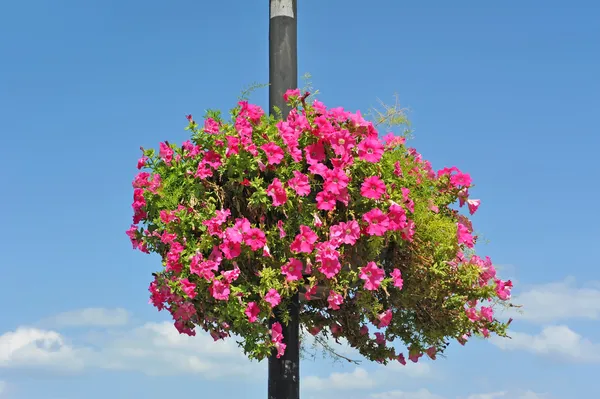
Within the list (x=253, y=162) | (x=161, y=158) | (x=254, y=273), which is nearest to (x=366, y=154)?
(x=253, y=162)

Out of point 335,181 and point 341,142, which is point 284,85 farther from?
point 335,181

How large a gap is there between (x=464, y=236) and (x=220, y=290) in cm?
211

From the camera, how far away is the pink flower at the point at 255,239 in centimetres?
571

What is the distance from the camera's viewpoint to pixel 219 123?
20.4 feet

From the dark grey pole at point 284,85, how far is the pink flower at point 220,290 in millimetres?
619

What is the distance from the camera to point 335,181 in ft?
19.1

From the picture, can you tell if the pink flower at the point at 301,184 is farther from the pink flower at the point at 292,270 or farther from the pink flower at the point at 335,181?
the pink flower at the point at 292,270

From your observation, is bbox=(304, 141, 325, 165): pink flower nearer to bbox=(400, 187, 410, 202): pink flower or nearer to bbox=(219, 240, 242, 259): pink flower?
bbox=(400, 187, 410, 202): pink flower

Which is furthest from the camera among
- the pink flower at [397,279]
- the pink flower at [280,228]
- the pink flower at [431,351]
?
the pink flower at [431,351]

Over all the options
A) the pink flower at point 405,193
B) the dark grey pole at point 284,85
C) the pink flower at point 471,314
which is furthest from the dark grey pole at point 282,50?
the pink flower at point 471,314

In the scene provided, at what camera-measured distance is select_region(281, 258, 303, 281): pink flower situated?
5.78m

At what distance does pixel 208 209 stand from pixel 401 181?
1.54 meters

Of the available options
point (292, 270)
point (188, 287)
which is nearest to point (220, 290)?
point (188, 287)

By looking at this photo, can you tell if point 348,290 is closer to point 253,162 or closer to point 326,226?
point 326,226
